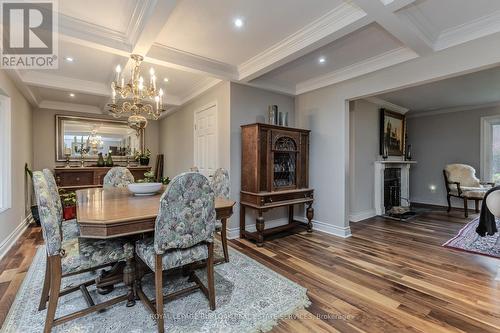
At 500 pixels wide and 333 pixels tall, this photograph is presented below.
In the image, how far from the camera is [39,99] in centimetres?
484

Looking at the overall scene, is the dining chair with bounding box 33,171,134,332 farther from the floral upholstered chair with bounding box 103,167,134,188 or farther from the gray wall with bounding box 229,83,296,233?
A: the gray wall with bounding box 229,83,296,233

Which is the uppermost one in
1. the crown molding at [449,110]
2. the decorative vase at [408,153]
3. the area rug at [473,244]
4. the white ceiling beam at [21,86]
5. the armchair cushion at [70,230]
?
the crown molding at [449,110]

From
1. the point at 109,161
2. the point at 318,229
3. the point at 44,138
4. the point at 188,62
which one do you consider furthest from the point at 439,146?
the point at 44,138

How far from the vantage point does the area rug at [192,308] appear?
5.56 ft

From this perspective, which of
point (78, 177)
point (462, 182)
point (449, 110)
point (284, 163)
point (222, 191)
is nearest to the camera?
point (222, 191)

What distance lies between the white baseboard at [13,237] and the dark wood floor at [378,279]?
7 centimetres

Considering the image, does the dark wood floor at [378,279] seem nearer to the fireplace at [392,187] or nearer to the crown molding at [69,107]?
the fireplace at [392,187]

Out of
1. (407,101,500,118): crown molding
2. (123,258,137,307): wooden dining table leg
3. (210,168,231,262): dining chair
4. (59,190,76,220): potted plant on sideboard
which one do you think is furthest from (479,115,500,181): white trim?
(59,190,76,220): potted plant on sideboard

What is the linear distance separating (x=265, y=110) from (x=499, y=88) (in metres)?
4.16

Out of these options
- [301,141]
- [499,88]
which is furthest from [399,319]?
[499,88]

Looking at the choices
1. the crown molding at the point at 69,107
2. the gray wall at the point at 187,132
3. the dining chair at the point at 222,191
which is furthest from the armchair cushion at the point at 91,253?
the crown molding at the point at 69,107

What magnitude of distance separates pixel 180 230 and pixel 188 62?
2.36 metres

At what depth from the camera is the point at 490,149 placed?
5461mm

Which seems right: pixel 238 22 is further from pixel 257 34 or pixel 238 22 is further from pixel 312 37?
pixel 312 37
